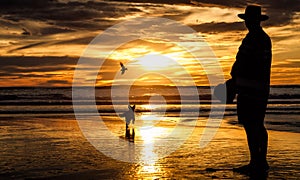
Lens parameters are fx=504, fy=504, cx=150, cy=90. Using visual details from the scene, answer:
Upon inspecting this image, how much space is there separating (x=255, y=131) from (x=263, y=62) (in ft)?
3.23

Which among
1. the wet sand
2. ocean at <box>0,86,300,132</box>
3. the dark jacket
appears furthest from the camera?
ocean at <box>0,86,300,132</box>

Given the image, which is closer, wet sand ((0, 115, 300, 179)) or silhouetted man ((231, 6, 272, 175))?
wet sand ((0, 115, 300, 179))

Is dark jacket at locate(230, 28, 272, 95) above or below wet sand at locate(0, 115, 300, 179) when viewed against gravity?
above

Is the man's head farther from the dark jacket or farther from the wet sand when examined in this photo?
the wet sand

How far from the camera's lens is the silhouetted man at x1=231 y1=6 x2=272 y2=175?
23.3 feet

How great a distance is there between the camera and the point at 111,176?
669cm

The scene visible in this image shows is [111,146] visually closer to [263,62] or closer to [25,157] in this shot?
[25,157]

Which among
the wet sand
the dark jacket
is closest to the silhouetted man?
the dark jacket

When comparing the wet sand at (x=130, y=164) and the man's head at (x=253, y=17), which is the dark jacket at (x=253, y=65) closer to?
the man's head at (x=253, y=17)

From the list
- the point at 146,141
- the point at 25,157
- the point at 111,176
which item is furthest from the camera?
the point at 146,141

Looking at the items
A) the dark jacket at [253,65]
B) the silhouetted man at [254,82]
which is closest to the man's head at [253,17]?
the silhouetted man at [254,82]

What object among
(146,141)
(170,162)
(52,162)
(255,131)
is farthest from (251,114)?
(146,141)

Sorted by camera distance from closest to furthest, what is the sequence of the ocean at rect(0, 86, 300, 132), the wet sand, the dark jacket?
the wet sand → the dark jacket → the ocean at rect(0, 86, 300, 132)

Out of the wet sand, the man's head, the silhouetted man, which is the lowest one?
the wet sand
